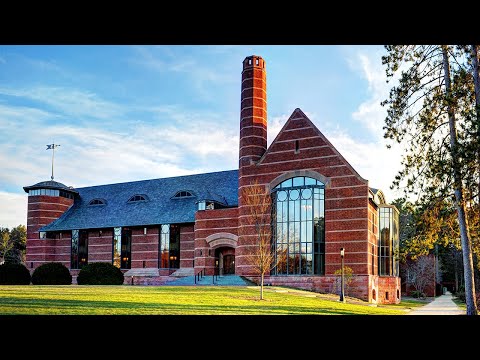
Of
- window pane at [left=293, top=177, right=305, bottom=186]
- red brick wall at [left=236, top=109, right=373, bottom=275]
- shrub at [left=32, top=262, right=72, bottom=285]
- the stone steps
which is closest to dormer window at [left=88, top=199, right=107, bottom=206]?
the stone steps

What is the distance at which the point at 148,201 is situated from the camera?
47.6 metres

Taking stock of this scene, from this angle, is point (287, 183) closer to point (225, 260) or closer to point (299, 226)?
point (299, 226)

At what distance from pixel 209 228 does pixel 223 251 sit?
1997mm

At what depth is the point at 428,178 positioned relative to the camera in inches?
647

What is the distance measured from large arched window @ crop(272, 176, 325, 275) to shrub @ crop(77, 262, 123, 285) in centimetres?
1136

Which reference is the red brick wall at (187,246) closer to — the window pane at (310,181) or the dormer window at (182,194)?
the dormer window at (182,194)

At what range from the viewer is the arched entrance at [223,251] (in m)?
38.6

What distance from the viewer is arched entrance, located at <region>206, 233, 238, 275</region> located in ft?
127

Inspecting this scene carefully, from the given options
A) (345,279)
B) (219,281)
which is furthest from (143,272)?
(345,279)

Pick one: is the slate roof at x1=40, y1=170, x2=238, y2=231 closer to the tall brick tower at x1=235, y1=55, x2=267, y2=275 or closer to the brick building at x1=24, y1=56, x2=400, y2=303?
the brick building at x1=24, y1=56, x2=400, y2=303

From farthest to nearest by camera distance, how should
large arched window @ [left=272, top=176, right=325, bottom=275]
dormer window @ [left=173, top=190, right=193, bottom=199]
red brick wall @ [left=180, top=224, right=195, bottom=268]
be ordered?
dormer window @ [left=173, top=190, right=193, bottom=199] < red brick wall @ [left=180, top=224, right=195, bottom=268] < large arched window @ [left=272, top=176, right=325, bottom=275]
